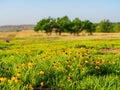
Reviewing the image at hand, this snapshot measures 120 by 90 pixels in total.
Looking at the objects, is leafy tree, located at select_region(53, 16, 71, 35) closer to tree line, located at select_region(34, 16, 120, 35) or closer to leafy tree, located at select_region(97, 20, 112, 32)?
tree line, located at select_region(34, 16, 120, 35)

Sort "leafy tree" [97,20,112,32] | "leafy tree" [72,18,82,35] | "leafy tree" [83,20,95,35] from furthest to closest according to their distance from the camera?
"leafy tree" [97,20,112,32] → "leafy tree" [83,20,95,35] → "leafy tree" [72,18,82,35]

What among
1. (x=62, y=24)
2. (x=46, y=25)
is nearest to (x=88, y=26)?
(x=62, y=24)

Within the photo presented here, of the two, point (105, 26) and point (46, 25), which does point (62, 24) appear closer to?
point (46, 25)

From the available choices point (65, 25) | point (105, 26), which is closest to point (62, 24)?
point (65, 25)

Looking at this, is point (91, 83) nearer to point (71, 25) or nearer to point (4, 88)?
point (4, 88)

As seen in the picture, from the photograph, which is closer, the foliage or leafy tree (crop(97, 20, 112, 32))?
the foliage

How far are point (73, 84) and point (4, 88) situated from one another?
163 centimetres

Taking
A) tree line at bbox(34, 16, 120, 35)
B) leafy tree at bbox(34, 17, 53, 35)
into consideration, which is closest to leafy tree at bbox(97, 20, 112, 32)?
tree line at bbox(34, 16, 120, 35)

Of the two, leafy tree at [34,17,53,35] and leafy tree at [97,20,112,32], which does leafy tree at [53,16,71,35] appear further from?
leafy tree at [97,20,112,32]

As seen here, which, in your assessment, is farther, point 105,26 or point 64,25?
point 105,26

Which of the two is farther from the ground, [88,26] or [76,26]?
[76,26]

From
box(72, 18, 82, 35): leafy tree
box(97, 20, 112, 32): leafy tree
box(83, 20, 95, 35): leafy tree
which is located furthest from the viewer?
box(97, 20, 112, 32): leafy tree

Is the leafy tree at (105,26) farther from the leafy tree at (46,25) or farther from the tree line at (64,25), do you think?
the leafy tree at (46,25)

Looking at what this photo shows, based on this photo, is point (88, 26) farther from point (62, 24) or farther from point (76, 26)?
point (62, 24)
